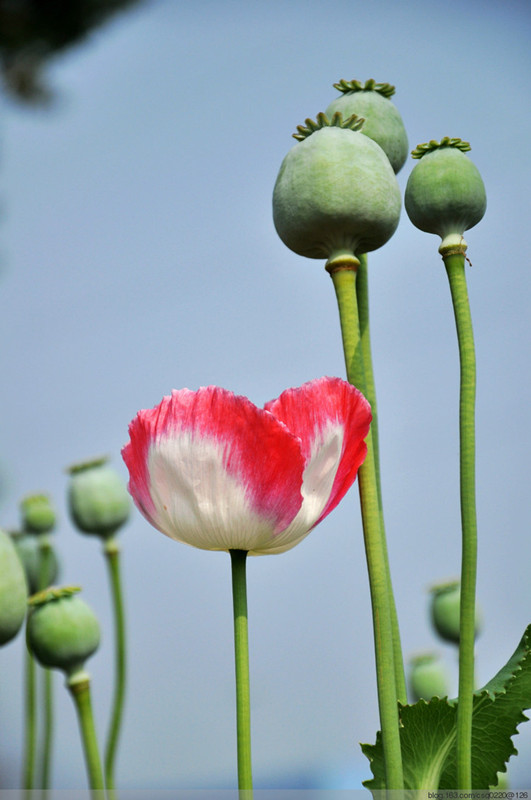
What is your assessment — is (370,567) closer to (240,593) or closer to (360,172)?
(240,593)

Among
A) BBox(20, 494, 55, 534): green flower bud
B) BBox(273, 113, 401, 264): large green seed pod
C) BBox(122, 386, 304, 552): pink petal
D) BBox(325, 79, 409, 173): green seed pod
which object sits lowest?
BBox(122, 386, 304, 552): pink petal

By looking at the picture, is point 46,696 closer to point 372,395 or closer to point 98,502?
point 98,502

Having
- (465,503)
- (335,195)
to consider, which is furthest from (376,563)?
(335,195)

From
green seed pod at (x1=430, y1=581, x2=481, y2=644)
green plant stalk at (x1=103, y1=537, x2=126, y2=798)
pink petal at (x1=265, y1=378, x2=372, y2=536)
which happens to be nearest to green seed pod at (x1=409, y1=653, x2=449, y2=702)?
green seed pod at (x1=430, y1=581, x2=481, y2=644)

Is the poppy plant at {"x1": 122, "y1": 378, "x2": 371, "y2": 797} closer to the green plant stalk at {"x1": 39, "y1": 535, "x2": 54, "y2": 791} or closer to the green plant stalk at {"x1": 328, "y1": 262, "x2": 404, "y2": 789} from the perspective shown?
the green plant stalk at {"x1": 328, "y1": 262, "x2": 404, "y2": 789}

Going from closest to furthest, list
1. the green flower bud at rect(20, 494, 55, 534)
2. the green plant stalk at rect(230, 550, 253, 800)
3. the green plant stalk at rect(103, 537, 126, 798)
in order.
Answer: the green plant stalk at rect(230, 550, 253, 800) → the green plant stalk at rect(103, 537, 126, 798) → the green flower bud at rect(20, 494, 55, 534)

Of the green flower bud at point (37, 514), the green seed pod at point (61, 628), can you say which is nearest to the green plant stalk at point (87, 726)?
the green seed pod at point (61, 628)

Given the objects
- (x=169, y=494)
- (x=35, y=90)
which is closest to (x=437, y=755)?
(x=169, y=494)
